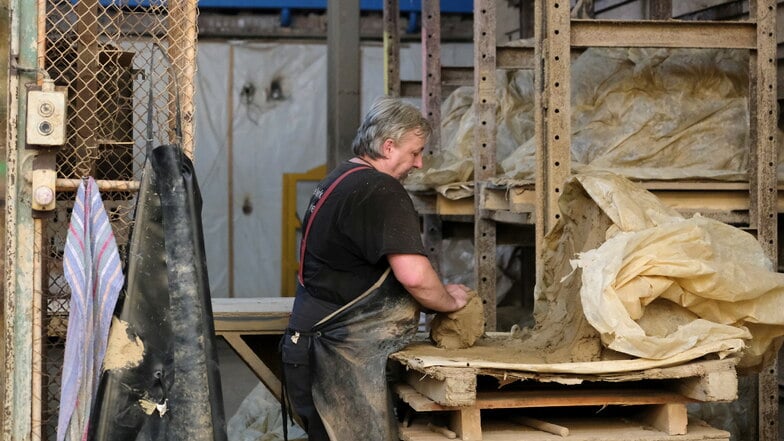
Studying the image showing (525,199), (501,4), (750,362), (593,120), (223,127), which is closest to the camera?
(750,362)

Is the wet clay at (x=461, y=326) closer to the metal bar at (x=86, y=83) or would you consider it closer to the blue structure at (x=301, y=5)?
the metal bar at (x=86, y=83)

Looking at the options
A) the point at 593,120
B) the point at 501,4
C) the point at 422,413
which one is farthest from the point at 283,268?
the point at 422,413

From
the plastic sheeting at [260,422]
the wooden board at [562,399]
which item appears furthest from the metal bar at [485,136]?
the wooden board at [562,399]

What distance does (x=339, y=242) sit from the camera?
4.84 meters

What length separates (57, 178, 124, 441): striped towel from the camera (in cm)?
435

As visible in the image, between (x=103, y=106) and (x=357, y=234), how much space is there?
1324 millimetres

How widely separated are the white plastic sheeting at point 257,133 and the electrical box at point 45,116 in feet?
31.1

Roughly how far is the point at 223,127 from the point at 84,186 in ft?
31.2

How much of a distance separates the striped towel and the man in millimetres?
947

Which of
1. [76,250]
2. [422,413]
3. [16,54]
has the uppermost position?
[16,54]

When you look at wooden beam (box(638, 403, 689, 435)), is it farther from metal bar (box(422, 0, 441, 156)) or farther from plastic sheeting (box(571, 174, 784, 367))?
metal bar (box(422, 0, 441, 156))

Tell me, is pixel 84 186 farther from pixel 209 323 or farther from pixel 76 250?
pixel 209 323

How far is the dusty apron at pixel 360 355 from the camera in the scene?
4.73 metres

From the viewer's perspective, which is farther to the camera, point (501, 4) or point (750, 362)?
point (501, 4)
